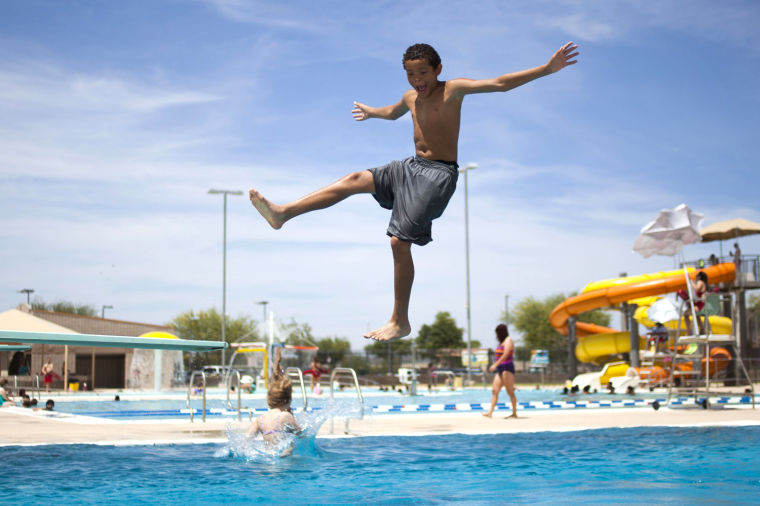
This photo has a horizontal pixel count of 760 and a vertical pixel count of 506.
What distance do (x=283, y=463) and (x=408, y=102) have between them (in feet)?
18.8

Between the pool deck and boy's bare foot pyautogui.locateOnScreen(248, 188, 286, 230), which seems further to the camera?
the pool deck

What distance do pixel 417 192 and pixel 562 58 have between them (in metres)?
0.99

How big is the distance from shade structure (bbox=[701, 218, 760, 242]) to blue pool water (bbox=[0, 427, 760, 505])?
18.6 meters

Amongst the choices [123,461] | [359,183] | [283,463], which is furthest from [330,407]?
[359,183]

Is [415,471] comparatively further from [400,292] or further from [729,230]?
[729,230]

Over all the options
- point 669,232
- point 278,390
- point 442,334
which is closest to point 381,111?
point 278,390

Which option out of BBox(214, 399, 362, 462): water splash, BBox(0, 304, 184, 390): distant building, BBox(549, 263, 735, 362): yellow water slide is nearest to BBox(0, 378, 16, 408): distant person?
BBox(214, 399, 362, 462): water splash

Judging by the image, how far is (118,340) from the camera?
5.63 meters

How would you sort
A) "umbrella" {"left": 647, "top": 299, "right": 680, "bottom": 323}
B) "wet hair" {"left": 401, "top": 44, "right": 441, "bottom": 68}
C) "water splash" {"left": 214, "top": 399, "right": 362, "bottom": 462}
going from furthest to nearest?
"umbrella" {"left": 647, "top": 299, "right": 680, "bottom": 323} → "water splash" {"left": 214, "top": 399, "right": 362, "bottom": 462} → "wet hair" {"left": 401, "top": 44, "right": 441, "bottom": 68}

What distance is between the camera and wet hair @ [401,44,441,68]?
12.1 feet

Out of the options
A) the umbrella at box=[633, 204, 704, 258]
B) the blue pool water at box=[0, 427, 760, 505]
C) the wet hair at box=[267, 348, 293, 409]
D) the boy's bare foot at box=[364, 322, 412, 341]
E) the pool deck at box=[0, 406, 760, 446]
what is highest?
the umbrella at box=[633, 204, 704, 258]

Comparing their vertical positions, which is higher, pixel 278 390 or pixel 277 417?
pixel 278 390

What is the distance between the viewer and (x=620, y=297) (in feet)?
82.6

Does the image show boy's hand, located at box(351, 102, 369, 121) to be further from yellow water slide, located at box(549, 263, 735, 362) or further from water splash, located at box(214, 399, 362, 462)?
yellow water slide, located at box(549, 263, 735, 362)
